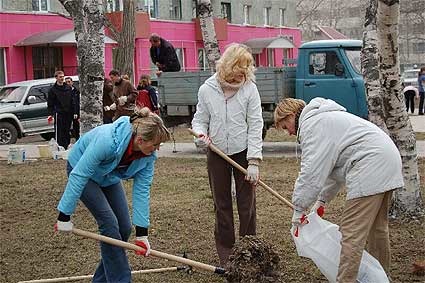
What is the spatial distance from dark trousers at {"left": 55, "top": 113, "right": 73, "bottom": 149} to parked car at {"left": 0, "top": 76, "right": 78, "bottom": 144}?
3.41 metres

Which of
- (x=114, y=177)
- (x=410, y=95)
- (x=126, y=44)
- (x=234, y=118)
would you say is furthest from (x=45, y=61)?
(x=114, y=177)

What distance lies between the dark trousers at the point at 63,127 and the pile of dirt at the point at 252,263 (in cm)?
1042

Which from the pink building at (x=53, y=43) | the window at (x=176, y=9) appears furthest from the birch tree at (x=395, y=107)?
the window at (x=176, y=9)

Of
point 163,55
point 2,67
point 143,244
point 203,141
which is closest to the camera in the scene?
point 143,244

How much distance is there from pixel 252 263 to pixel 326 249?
0.58m

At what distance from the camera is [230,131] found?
576cm

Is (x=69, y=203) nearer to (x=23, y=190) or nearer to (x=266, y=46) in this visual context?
(x=23, y=190)

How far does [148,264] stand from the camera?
620 cm

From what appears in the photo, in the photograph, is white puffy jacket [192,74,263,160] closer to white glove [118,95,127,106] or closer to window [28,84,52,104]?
white glove [118,95,127,106]

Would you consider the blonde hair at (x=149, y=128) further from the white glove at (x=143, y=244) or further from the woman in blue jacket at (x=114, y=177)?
the white glove at (x=143, y=244)

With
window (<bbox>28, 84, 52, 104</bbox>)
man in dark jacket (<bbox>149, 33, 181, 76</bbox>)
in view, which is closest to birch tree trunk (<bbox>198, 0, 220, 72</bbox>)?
man in dark jacket (<bbox>149, 33, 181, 76</bbox>)

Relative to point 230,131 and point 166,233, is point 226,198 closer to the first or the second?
point 230,131

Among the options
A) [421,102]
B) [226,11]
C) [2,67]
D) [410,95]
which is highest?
[226,11]

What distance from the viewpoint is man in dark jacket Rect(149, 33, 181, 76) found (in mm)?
13547
